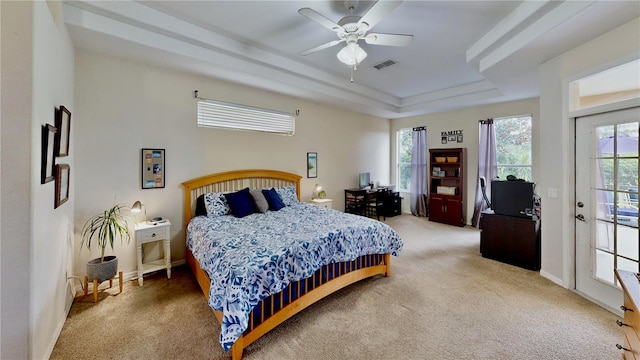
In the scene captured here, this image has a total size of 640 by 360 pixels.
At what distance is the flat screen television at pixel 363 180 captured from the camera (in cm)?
611

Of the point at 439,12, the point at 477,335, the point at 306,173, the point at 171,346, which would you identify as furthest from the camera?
the point at 306,173

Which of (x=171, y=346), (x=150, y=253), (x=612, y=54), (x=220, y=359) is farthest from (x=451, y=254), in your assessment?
(x=150, y=253)

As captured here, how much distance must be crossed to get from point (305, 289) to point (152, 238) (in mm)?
2001

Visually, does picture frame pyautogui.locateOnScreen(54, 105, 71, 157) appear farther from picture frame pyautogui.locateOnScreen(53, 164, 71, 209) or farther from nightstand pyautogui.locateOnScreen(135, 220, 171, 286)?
nightstand pyautogui.locateOnScreen(135, 220, 171, 286)

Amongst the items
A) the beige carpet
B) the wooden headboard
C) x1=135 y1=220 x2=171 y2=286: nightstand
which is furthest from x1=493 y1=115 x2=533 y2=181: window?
x1=135 y1=220 x2=171 y2=286: nightstand

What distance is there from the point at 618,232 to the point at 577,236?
372mm

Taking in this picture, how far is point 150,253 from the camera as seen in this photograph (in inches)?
128

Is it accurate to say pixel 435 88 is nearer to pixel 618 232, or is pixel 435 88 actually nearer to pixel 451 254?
pixel 451 254

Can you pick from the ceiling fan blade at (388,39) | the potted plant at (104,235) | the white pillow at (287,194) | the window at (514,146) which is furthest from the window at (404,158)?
the potted plant at (104,235)

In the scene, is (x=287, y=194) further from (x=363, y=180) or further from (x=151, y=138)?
(x=363, y=180)

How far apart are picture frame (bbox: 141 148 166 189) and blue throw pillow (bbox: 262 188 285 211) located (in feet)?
4.60

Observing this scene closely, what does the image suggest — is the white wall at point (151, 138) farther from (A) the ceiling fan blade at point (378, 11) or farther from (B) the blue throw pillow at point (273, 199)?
(A) the ceiling fan blade at point (378, 11)

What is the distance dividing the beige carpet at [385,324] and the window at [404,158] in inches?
159

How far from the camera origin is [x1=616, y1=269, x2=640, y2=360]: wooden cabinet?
3.53ft
